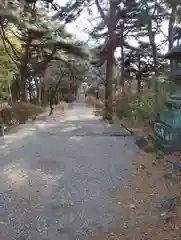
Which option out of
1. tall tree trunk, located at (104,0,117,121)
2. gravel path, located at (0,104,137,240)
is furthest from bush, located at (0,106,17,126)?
tall tree trunk, located at (104,0,117,121)

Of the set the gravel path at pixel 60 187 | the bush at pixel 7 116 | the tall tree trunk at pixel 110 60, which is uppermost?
the tall tree trunk at pixel 110 60

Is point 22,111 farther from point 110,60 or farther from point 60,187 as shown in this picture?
point 60,187

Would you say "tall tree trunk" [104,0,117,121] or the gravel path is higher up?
"tall tree trunk" [104,0,117,121]

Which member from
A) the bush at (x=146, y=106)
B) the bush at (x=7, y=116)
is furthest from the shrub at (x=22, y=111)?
the bush at (x=146, y=106)

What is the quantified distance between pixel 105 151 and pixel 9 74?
410 inches

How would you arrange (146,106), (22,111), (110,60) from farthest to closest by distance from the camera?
1. (110,60)
2. (22,111)
3. (146,106)

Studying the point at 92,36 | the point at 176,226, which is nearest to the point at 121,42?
the point at 92,36

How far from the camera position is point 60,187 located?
4.43 m

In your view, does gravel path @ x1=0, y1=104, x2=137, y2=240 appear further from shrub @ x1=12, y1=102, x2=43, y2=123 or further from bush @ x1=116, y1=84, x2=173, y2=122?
shrub @ x1=12, y1=102, x2=43, y2=123

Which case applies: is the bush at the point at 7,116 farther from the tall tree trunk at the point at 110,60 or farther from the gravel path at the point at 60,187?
the tall tree trunk at the point at 110,60

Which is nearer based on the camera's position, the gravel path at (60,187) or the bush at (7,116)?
the gravel path at (60,187)

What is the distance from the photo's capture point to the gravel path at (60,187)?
10.6ft

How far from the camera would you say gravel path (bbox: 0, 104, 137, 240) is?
10.6ft

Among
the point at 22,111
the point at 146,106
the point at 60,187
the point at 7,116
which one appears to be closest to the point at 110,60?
the point at 22,111
